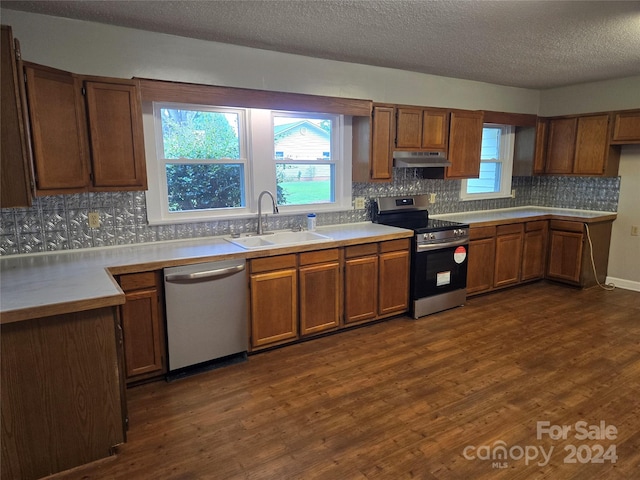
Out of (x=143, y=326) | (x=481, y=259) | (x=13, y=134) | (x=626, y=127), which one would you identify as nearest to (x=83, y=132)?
(x=13, y=134)

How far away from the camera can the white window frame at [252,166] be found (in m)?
3.18

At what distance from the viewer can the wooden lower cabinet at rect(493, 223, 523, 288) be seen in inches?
184

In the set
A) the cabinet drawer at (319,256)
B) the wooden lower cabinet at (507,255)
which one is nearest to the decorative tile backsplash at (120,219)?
the cabinet drawer at (319,256)

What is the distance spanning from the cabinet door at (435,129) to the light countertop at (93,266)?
3.70ft

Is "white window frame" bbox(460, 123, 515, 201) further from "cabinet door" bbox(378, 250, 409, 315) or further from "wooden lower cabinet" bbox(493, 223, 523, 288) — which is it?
"cabinet door" bbox(378, 250, 409, 315)

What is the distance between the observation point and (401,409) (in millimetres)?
2516

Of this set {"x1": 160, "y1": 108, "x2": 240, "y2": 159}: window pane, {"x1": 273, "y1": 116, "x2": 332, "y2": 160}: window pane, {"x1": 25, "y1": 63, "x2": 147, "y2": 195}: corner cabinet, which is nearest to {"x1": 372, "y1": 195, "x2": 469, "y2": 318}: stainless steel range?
{"x1": 273, "y1": 116, "x2": 332, "y2": 160}: window pane

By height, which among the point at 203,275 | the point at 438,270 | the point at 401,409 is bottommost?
the point at 401,409

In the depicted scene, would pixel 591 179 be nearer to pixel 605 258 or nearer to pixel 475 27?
pixel 605 258

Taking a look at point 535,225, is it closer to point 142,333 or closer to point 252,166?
point 252,166

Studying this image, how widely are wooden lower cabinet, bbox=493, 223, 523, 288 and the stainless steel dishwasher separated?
10.2 feet

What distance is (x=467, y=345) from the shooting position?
3406 millimetres

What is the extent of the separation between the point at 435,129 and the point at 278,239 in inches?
83.5

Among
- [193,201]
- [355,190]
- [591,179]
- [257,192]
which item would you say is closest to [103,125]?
[193,201]
